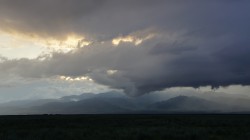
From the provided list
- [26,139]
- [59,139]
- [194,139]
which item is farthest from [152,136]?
[26,139]

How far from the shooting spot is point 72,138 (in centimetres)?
4344

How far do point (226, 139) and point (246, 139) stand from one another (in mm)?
2351

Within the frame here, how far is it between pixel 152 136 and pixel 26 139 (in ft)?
53.4

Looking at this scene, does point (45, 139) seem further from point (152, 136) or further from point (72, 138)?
point (152, 136)

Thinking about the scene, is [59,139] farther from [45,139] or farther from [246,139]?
[246,139]

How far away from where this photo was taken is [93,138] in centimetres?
4294

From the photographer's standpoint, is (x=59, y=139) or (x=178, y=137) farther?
(x=178, y=137)

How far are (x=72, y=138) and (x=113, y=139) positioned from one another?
5.51 meters

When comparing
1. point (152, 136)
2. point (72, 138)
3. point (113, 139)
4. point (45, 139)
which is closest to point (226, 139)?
point (152, 136)

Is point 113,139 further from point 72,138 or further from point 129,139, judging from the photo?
point 72,138

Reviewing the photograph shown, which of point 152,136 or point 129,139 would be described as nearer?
point 129,139

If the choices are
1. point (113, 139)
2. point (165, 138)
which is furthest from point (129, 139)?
point (165, 138)

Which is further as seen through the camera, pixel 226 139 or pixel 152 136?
pixel 152 136

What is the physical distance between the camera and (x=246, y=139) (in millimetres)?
41750
